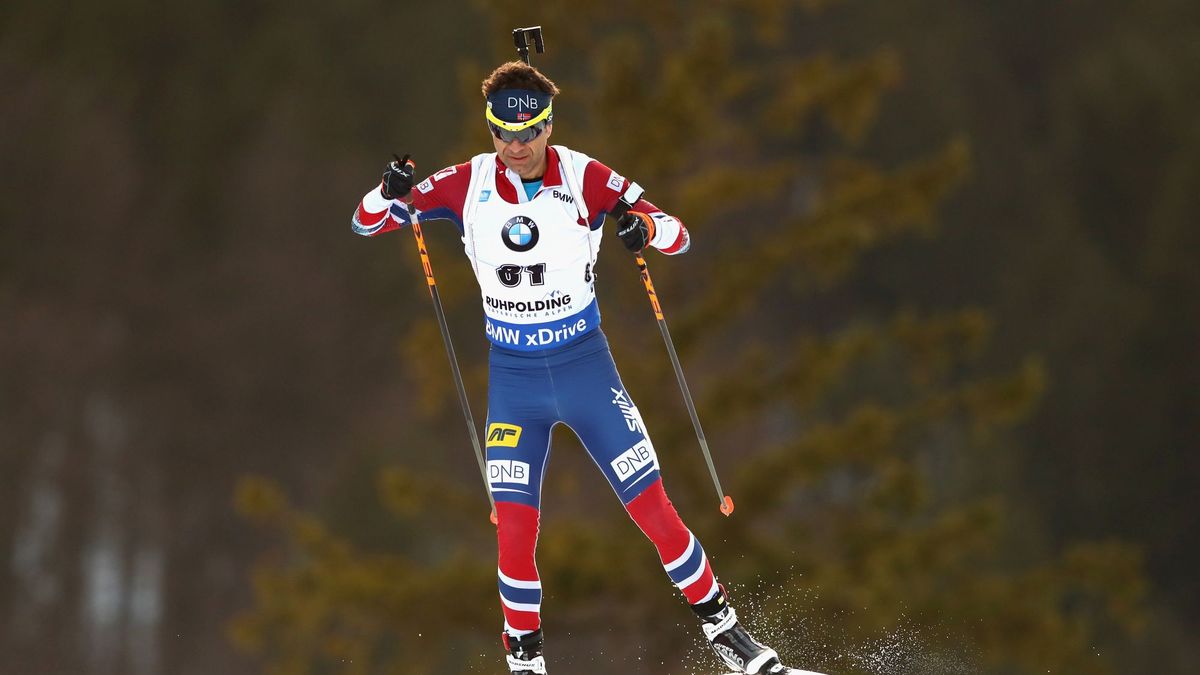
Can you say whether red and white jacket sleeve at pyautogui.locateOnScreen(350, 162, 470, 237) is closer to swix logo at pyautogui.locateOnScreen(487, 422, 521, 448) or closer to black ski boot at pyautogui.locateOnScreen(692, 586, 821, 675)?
swix logo at pyautogui.locateOnScreen(487, 422, 521, 448)

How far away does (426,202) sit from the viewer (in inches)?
329

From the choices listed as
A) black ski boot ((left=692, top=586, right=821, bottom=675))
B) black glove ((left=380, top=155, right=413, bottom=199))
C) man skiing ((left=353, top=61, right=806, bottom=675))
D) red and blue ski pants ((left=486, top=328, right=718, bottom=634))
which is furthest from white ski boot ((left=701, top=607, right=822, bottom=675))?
black glove ((left=380, top=155, right=413, bottom=199))

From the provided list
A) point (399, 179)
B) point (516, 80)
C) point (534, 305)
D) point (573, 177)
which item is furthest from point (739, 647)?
point (516, 80)

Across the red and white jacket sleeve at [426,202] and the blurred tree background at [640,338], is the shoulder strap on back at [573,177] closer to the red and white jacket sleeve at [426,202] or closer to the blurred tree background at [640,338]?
the red and white jacket sleeve at [426,202]

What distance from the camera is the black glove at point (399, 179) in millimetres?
8094

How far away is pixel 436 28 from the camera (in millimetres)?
54125

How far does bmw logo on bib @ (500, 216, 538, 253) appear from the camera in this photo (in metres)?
8.12

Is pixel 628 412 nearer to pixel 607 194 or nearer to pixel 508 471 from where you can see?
pixel 508 471

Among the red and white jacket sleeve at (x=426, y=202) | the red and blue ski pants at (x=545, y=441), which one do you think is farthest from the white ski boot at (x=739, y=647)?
the red and white jacket sleeve at (x=426, y=202)

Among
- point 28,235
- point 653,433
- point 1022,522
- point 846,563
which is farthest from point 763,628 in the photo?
point 28,235

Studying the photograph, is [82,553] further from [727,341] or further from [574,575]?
[574,575]

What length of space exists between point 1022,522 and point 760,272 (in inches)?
903

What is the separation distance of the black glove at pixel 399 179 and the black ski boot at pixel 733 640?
274 centimetres

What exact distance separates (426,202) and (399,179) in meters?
0.30
